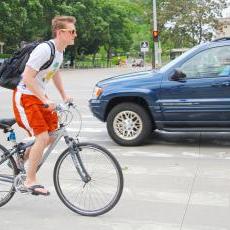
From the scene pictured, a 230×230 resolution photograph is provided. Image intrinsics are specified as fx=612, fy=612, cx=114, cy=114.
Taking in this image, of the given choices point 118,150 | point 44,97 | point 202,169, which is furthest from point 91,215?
point 118,150

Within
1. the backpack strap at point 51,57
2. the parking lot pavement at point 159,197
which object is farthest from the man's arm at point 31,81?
the parking lot pavement at point 159,197

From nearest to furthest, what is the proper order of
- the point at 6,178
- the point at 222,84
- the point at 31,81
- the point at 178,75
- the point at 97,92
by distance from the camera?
the point at 31,81 < the point at 6,178 < the point at 222,84 < the point at 178,75 < the point at 97,92

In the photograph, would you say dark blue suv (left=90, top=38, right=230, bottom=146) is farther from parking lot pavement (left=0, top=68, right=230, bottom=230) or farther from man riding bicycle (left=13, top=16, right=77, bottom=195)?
man riding bicycle (left=13, top=16, right=77, bottom=195)

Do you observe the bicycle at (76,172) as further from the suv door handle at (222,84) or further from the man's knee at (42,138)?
the suv door handle at (222,84)

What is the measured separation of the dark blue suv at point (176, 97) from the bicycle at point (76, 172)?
3804 millimetres

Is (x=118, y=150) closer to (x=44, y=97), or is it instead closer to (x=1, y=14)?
(x=44, y=97)

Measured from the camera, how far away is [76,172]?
17.9 ft

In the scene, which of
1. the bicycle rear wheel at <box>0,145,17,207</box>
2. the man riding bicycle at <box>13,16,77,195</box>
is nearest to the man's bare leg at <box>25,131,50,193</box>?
the man riding bicycle at <box>13,16,77,195</box>

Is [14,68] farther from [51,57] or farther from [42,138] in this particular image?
[42,138]

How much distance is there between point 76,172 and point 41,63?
1.02 metres

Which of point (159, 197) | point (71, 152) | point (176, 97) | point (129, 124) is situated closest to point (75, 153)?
point (71, 152)

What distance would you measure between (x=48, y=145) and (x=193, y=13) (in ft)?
175

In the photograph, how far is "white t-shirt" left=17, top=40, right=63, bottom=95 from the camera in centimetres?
537

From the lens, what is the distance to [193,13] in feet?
189
